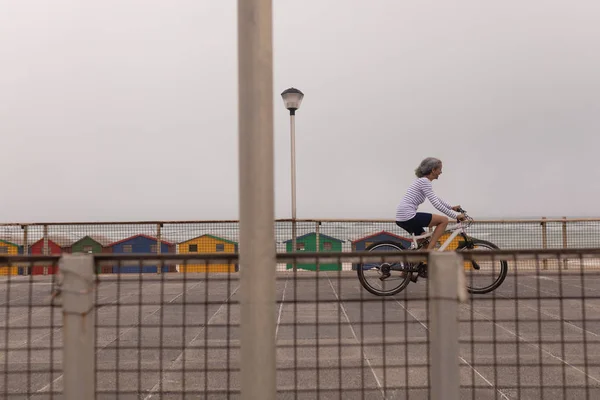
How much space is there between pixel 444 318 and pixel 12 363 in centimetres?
418

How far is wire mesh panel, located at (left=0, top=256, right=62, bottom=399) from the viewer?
239 centimetres

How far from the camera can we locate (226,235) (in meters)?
11.1

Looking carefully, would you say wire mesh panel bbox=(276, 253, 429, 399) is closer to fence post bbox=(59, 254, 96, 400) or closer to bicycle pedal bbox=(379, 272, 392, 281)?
bicycle pedal bbox=(379, 272, 392, 281)

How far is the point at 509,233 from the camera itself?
11.2 metres

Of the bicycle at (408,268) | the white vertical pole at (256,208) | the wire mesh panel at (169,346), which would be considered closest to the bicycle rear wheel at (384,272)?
the bicycle at (408,268)

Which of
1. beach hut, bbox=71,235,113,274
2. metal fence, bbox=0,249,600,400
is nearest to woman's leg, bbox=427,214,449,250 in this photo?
metal fence, bbox=0,249,600,400

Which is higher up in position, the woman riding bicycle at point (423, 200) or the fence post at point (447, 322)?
the woman riding bicycle at point (423, 200)

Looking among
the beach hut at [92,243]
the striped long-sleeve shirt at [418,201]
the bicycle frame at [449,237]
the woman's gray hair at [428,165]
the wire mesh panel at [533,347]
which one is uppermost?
the woman's gray hair at [428,165]

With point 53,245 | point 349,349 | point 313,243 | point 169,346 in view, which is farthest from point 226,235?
point 169,346

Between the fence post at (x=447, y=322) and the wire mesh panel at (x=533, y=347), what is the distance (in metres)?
0.25

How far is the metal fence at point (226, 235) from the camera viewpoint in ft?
36.2

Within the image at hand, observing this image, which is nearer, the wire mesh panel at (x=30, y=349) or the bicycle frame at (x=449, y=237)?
the wire mesh panel at (x=30, y=349)

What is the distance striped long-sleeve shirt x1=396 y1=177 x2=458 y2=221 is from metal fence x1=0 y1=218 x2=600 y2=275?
3982 mm

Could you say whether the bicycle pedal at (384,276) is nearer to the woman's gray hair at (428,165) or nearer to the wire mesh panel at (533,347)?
the wire mesh panel at (533,347)
